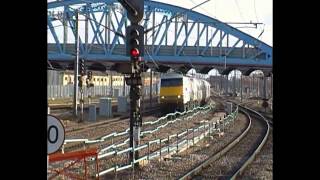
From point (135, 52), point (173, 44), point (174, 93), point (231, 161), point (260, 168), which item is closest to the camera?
point (135, 52)

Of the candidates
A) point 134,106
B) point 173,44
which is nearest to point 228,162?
point 134,106

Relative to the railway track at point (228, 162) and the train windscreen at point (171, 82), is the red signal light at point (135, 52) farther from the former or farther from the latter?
the train windscreen at point (171, 82)

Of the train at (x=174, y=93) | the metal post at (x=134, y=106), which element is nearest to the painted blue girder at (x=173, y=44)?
the train at (x=174, y=93)

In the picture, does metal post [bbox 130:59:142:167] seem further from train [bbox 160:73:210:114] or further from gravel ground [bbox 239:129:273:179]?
train [bbox 160:73:210:114]

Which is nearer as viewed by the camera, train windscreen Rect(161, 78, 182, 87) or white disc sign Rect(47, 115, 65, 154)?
white disc sign Rect(47, 115, 65, 154)

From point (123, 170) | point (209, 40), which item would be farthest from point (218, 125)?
point (209, 40)

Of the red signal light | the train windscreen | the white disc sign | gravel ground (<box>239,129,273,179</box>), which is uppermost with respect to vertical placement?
the red signal light

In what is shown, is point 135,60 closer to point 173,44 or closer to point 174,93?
point 174,93

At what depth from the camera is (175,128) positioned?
29.4 metres

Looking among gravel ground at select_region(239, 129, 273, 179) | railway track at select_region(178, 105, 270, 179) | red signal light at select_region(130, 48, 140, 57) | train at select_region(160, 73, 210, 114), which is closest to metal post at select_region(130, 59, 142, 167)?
red signal light at select_region(130, 48, 140, 57)
